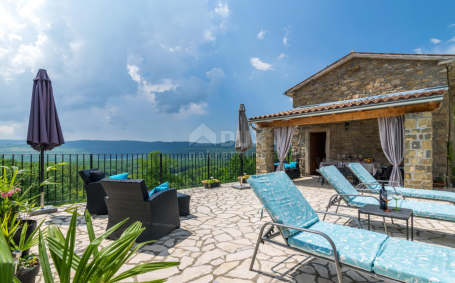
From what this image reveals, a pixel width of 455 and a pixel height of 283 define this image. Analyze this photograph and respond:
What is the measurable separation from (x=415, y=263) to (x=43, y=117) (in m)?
5.46

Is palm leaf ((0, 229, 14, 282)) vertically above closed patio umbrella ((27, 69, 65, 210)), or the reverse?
closed patio umbrella ((27, 69, 65, 210))

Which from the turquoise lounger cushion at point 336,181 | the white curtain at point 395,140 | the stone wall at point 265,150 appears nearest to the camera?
the turquoise lounger cushion at point 336,181

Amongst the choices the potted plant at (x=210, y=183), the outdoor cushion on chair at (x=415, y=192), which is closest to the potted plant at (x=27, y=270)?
the outdoor cushion on chair at (x=415, y=192)

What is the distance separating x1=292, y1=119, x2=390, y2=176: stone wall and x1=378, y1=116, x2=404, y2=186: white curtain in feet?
10.1

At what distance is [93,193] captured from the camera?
151 inches

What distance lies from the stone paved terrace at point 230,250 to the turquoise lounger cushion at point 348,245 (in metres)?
0.39

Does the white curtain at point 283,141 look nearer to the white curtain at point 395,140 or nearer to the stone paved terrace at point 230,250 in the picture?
the white curtain at point 395,140

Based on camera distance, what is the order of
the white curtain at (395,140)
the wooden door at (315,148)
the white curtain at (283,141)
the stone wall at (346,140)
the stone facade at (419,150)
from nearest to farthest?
the stone facade at (419,150) → the white curtain at (395,140) → the white curtain at (283,141) → the stone wall at (346,140) → the wooden door at (315,148)

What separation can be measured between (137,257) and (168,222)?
667mm

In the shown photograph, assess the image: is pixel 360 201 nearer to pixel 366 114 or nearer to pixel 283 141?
pixel 366 114

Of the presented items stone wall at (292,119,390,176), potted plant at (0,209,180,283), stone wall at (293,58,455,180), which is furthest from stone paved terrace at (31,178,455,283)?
stone wall at (292,119,390,176)

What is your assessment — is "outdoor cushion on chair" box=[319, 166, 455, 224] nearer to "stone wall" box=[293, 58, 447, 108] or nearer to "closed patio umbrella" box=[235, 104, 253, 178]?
"closed patio umbrella" box=[235, 104, 253, 178]

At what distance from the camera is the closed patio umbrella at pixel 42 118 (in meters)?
4.00

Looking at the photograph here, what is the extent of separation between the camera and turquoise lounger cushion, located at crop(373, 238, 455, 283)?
4.42ft
